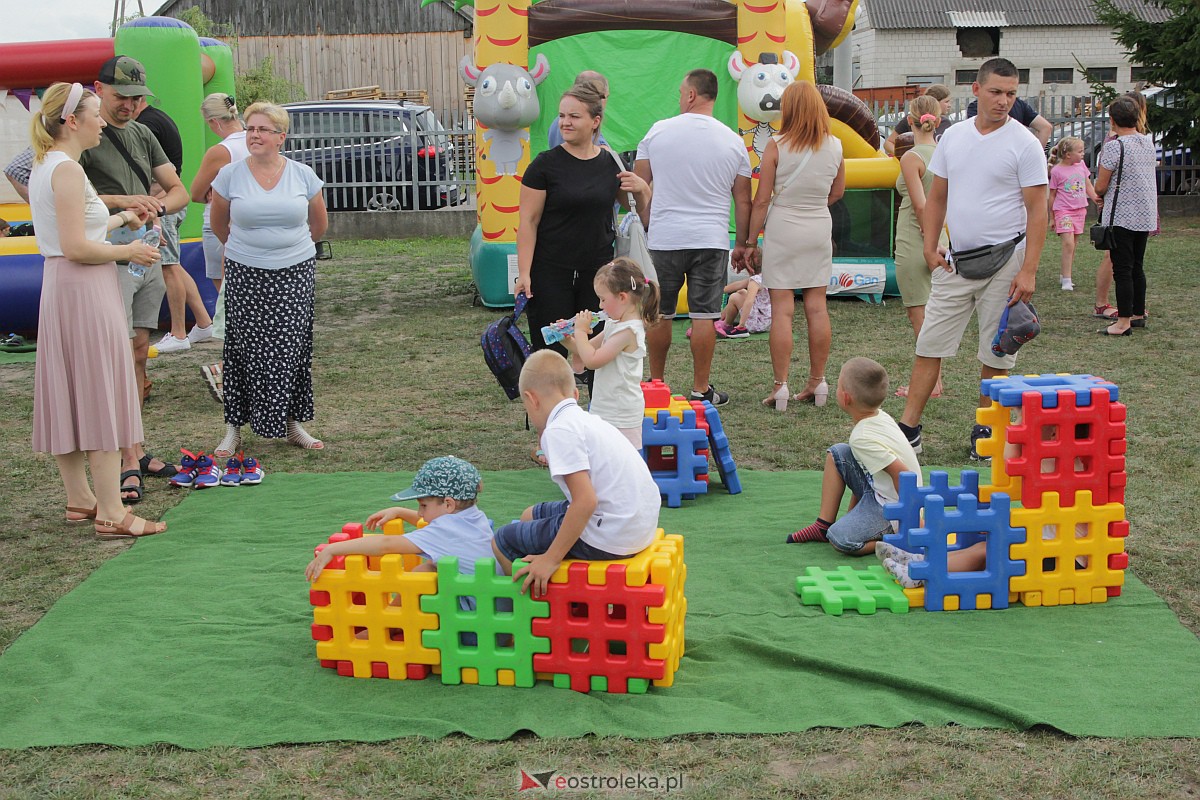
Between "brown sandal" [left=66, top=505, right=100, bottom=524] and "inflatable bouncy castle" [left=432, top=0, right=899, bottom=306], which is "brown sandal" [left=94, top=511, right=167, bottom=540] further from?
"inflatable bouncy castle" [left=432, top=0, right=899, bottom=306]

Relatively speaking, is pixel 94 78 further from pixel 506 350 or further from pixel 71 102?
pixel 506 350

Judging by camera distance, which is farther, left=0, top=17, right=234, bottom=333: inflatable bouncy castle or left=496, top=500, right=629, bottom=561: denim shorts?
left=0, top=17, right=234, bottom=333: inflatable bouncy castle

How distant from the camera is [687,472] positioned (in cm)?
551

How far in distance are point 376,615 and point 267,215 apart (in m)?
2.86

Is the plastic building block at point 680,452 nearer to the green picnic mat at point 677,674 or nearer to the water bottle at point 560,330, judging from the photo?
the water bottle at point 560,330

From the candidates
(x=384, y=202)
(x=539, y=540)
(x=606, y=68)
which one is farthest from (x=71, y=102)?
(x=384, y=202)

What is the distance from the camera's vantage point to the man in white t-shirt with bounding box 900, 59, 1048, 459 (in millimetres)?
5449

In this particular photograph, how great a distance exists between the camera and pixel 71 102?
470cm

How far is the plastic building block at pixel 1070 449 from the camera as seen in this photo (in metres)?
4.17

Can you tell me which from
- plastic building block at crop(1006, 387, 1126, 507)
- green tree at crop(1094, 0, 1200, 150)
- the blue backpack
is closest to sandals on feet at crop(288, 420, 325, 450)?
the blue backpack

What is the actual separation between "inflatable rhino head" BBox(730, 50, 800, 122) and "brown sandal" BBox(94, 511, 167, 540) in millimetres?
6656

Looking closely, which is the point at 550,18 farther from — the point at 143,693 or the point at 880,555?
the point at 143,693

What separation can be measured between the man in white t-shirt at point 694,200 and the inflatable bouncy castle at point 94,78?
4.59 metres

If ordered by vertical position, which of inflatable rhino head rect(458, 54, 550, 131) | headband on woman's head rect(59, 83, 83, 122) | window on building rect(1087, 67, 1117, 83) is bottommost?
headband on woman's head rect(59, 83, 83, 122)
